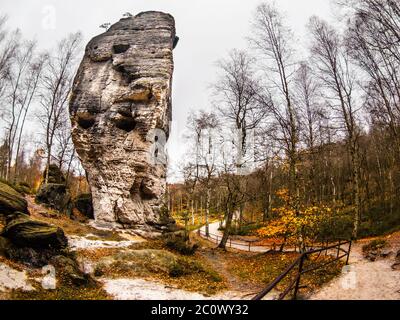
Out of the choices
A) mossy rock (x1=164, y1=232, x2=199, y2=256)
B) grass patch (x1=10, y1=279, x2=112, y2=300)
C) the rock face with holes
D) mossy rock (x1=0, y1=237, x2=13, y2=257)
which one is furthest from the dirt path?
the rock face with holes

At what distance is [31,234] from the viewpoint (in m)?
10.1

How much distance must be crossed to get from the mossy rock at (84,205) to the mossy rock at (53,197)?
132 centimetres

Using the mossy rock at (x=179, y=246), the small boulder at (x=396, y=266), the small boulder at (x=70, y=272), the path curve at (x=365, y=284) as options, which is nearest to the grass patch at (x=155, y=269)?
the small boulder at (x=70, y=272)

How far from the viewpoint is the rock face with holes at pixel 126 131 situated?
19562 millimetres

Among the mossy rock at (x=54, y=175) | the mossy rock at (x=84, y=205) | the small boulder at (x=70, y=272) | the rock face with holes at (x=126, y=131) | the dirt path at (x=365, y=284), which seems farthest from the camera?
the mossy rock at (x=54, y=175)

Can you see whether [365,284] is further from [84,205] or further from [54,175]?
[54,175]

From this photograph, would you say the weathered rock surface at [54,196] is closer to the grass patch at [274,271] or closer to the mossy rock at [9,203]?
the mossy rock at [9,203]

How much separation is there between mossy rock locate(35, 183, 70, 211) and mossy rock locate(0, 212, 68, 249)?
8.38 meters

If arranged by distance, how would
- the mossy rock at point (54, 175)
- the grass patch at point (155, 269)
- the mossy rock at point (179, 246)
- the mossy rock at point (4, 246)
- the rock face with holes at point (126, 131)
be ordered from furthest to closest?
the mossy rock at point (54, 175)
the rock face with holes at point (126, 131)
the mossy rock at point (179, 246)
the grass patch at point (155, 269)
the mossy rock at point (4, 246)

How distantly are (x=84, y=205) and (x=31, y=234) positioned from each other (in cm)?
1166

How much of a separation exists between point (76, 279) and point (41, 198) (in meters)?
12.0

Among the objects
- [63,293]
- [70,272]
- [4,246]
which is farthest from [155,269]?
[4,246]
